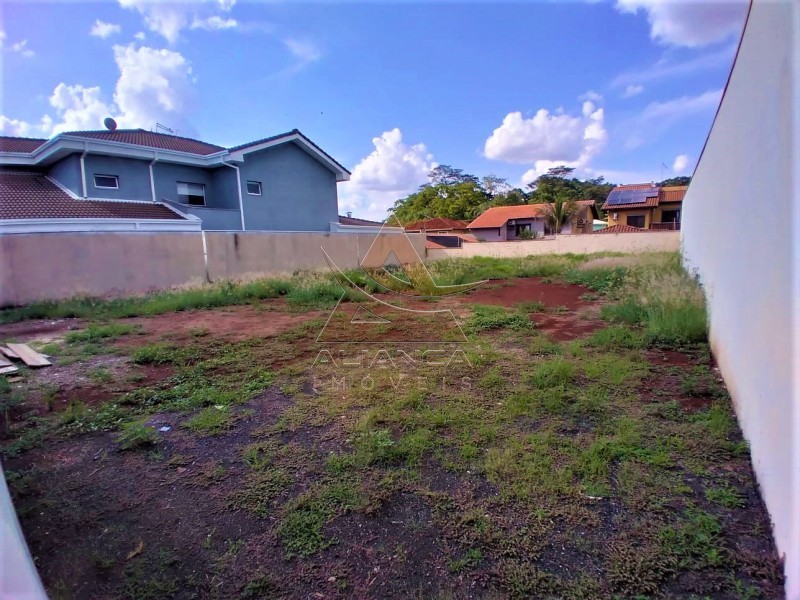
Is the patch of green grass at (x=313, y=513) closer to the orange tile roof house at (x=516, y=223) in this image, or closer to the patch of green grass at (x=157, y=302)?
the patch of green grass at (x=157, y=302)

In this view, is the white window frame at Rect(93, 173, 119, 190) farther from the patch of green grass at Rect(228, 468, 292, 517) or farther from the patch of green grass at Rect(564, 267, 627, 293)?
the patch of green grass at Rect(564, 267, 627, 293)

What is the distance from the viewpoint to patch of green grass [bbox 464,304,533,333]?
4934 mm

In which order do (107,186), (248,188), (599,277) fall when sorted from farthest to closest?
(248,188) → (107,186) → (599,277)

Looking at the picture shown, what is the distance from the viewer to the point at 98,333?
5.04m

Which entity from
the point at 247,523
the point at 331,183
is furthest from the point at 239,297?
the point at 331,183

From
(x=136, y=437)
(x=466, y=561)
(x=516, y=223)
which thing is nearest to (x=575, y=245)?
(x=516, y=223)

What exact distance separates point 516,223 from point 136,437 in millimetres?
27032

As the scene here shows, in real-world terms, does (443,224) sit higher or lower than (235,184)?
lower

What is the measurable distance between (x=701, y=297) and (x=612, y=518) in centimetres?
367

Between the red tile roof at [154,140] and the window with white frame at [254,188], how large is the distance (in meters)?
1.87

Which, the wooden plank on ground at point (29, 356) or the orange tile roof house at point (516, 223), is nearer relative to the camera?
the wooden plank on ground at point (29, 356)

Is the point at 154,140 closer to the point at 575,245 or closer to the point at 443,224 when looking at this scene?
the point at 575,245

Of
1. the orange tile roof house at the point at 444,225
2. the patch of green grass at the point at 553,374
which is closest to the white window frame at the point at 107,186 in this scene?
the patch of green grass at the point at 553,374

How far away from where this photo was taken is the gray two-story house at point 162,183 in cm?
910
